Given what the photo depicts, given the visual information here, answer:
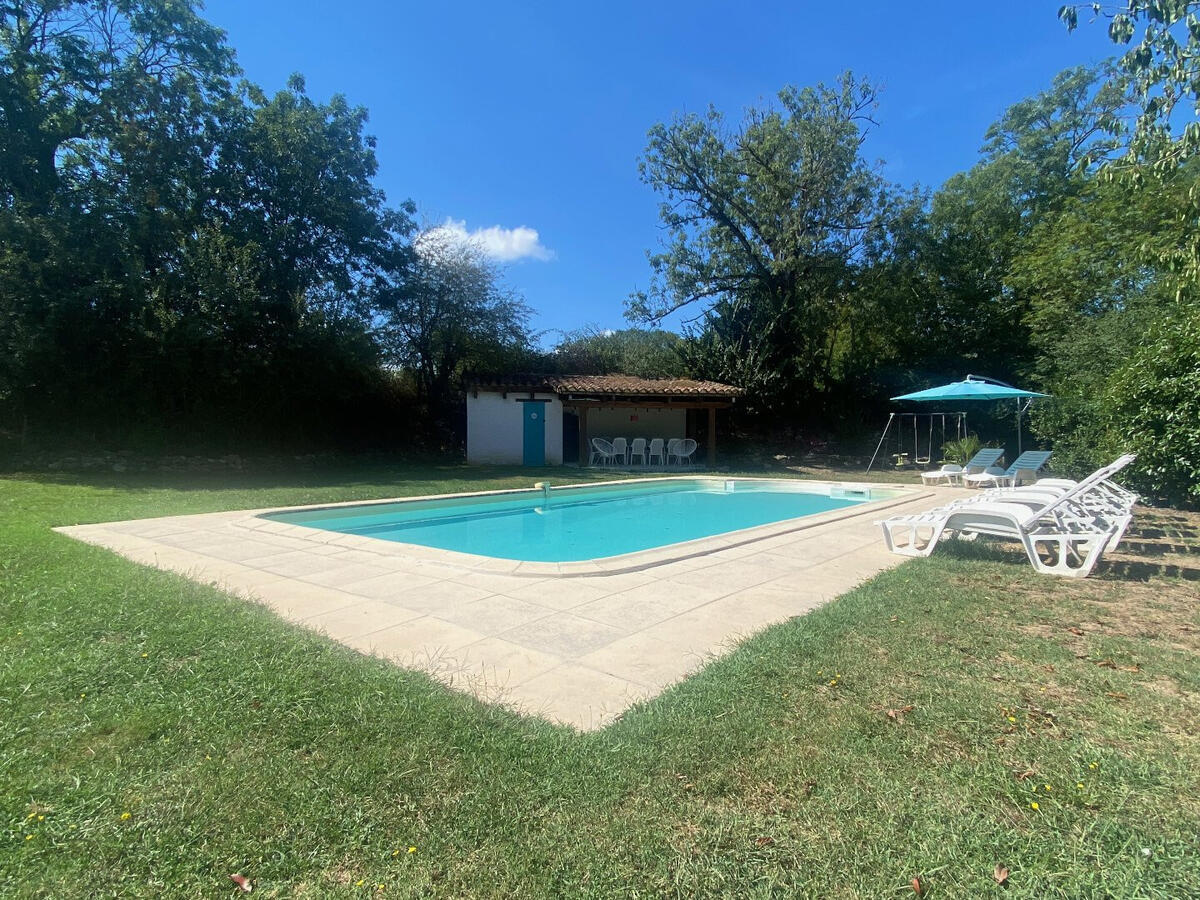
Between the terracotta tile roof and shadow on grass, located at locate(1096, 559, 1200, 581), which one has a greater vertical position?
the terracotta tile roof

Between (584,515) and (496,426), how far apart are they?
722cm

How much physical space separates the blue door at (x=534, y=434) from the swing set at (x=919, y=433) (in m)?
9.40

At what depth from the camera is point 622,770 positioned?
223 cm

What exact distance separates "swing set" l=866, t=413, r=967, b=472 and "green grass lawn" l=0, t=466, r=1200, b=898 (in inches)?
611

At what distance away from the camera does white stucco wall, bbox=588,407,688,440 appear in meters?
20.6

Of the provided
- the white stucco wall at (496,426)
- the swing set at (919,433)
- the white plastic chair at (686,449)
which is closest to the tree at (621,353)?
the white plastic chair at (686,449)

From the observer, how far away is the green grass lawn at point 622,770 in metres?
1.74

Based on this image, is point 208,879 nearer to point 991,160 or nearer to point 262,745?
point 262,745

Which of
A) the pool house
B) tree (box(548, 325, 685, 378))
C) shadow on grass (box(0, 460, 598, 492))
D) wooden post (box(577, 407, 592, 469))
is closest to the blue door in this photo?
the pool house

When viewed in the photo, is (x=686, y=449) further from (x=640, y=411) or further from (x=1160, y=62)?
(x=1160, y=62)

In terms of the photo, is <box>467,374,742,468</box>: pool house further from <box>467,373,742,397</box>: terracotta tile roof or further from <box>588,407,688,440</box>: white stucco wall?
<box>588,407,688,440</box>: white stucco wall

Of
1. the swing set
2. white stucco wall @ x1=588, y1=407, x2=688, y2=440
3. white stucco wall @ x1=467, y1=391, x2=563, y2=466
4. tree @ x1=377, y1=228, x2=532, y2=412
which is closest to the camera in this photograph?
white stucco wall @ x1=467, y1=391, x2=563, y2=466

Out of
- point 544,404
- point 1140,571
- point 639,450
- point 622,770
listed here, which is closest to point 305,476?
point 544,404

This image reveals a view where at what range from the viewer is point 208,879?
5.62 feet
